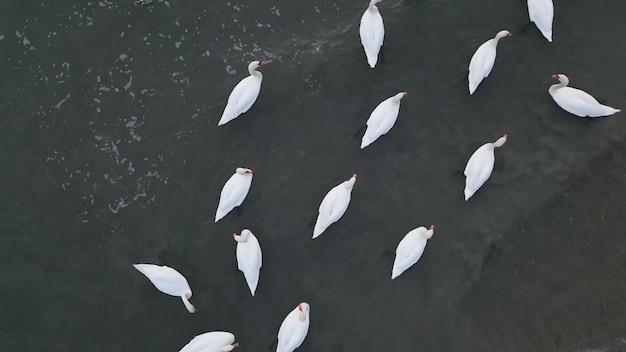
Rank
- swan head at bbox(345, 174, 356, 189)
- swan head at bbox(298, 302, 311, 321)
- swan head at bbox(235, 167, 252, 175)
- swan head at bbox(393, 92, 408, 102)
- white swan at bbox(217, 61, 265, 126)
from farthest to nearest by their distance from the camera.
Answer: white swan at bbox(217, 61, 265, 126), swan head at bbox(393, 92, 408, 102), swan head at bbox(235, 167, 252, 175), swan head at bbox(345, 174, 356, 189), swan head at bbox(298, 302, 311, 321)

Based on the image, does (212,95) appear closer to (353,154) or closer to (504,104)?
(353,154)

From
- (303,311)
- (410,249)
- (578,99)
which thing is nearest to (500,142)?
(578,99)

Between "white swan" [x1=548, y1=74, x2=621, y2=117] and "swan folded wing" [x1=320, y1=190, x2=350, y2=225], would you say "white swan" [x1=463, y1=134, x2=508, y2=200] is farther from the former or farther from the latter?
"swan folded wing" [x1=320, y1=190, x2=350, y2=225]

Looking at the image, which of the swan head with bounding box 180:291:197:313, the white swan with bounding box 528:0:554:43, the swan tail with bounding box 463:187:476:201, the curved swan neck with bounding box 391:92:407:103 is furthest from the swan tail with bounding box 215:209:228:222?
the white swan with bounding box 528:0:554:43

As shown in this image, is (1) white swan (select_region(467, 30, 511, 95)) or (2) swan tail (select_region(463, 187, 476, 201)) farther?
(1) white swan (select_region(467, 30, 511, 95))

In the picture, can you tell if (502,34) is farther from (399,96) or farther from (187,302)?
(187,302)

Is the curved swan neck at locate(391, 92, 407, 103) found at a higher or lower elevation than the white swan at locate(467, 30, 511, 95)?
higher

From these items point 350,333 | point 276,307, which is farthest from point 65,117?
point 350,333
